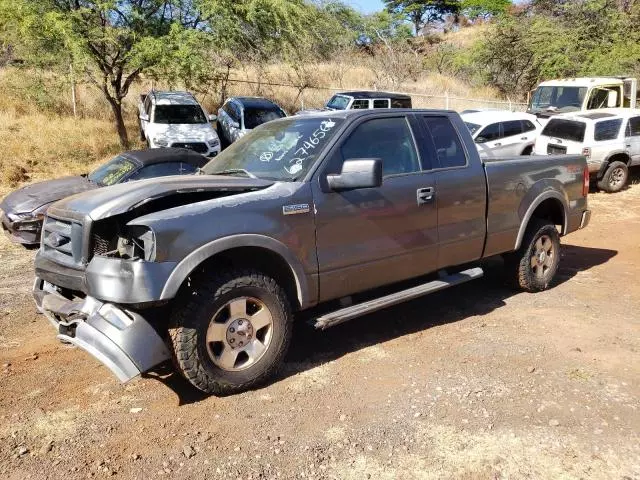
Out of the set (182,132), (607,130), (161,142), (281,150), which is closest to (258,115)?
(182,132)

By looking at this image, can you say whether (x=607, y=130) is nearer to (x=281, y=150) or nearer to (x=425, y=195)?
(x=425, y=195)

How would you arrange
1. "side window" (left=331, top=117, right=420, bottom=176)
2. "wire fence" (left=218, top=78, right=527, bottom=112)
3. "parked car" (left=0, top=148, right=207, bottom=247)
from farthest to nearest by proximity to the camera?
1. "wire fence" (left=218, top=78, right=527, bottom=112)
2. "parked car" (left=0, top=148, right=207, bottom=247)
3. "side window" (left=331, top=117, right=420, bottom=176)

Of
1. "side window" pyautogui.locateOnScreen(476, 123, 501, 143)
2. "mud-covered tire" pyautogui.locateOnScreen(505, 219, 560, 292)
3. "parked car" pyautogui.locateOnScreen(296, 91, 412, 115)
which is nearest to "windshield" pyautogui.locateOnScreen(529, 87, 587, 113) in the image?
"side window" pyautogui.locateOnScreen(476, 123, 501, 143)

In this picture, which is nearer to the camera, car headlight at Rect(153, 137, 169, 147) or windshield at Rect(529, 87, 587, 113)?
car headlight at Rect(153, 137, 169, 147)

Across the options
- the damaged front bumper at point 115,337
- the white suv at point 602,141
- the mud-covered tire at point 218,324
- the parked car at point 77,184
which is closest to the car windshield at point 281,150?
the mud-covered tire at point 218,324

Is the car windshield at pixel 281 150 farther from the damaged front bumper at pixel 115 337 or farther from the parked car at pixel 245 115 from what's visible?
the parked car at pixel 245 115

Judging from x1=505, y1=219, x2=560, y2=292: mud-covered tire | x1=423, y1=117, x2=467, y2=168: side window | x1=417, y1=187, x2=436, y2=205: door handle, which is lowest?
x1=505, y1=219, x2=560, y2=292: mud-covered tire

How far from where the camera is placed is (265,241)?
3766 millimetres

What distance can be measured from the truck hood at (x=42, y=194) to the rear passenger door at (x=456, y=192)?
533cm

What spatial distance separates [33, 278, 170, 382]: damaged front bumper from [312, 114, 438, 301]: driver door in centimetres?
127

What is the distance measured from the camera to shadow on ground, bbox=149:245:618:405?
4.24 metres

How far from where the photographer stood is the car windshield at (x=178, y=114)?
1477 centimetres

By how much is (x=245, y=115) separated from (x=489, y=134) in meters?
6.51

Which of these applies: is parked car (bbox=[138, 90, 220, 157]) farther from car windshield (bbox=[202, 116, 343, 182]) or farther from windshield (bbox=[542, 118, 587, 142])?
car windshield (bbox=[202, 116, 343, 182])
